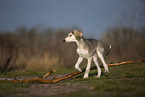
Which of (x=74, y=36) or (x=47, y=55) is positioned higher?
(x=74, y=36)

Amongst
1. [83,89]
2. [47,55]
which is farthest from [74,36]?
[47,55]

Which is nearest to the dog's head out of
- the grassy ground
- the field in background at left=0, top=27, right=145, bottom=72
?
the grassy ground

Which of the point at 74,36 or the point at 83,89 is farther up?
the point at 74,36

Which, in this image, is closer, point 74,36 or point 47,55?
point 74,36

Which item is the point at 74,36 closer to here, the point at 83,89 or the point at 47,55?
the point at 83,89

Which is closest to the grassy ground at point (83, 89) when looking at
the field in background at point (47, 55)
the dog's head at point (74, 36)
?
the dog's head at point (74, 36)

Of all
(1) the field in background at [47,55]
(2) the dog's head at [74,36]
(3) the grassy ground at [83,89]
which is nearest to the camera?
(3) the grassy ground at [83,89]

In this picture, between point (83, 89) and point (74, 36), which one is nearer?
point (83, 89)

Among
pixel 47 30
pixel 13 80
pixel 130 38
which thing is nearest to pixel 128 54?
pixel 130 38

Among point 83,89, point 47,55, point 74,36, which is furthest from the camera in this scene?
point 47,55

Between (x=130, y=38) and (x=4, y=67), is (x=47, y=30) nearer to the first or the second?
(x=130, y=38)

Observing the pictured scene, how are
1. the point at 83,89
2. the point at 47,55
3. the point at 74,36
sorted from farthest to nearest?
the point at 47,55 → the point at 74,36 → the point at 83,89

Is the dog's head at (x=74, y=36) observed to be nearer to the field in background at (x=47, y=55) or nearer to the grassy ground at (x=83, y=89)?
the grassy ground at (x=83, y=89)

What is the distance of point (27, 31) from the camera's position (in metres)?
34.8
